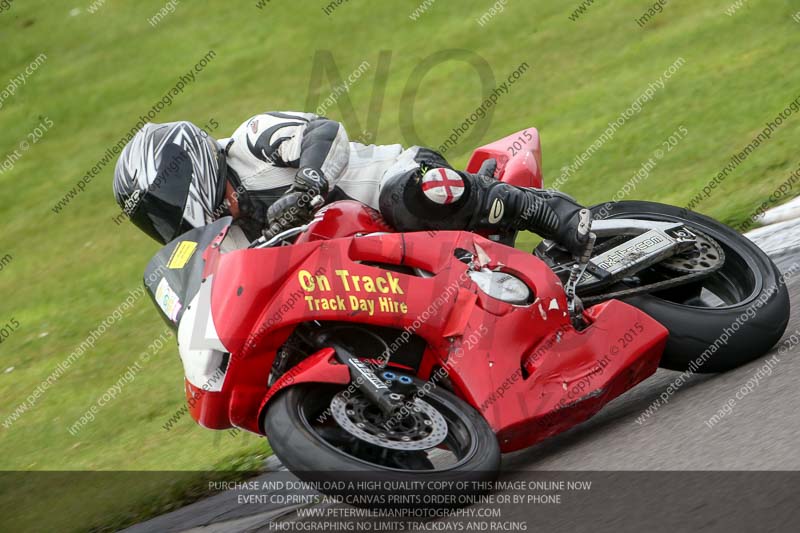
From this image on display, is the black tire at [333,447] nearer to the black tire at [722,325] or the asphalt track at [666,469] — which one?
the asphalt track at [666,469]

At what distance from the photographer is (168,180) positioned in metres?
4.45

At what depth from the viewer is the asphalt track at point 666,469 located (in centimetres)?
307

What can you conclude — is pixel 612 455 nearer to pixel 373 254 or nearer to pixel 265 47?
pixel 373 254

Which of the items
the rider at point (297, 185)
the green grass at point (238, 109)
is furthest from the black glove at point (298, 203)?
the green grass at point (238, 109)

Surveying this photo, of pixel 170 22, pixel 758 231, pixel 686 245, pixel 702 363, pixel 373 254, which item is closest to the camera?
pixel 373 254

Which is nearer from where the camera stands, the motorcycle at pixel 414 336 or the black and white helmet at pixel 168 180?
the motorcycle at pixel 414 336

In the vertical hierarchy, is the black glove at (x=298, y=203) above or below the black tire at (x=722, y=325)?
above

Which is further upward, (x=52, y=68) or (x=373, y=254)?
(x=373, y=254)

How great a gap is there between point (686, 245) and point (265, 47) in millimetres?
11556

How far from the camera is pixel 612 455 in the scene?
13.0 ft

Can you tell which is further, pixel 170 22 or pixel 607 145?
pixel 170 22

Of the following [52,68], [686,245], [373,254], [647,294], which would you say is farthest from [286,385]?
[52,68]

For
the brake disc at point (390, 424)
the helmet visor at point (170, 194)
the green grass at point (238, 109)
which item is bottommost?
the green grass at point (238, 109)

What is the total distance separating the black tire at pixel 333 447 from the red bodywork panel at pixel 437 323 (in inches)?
Result: 3.6
